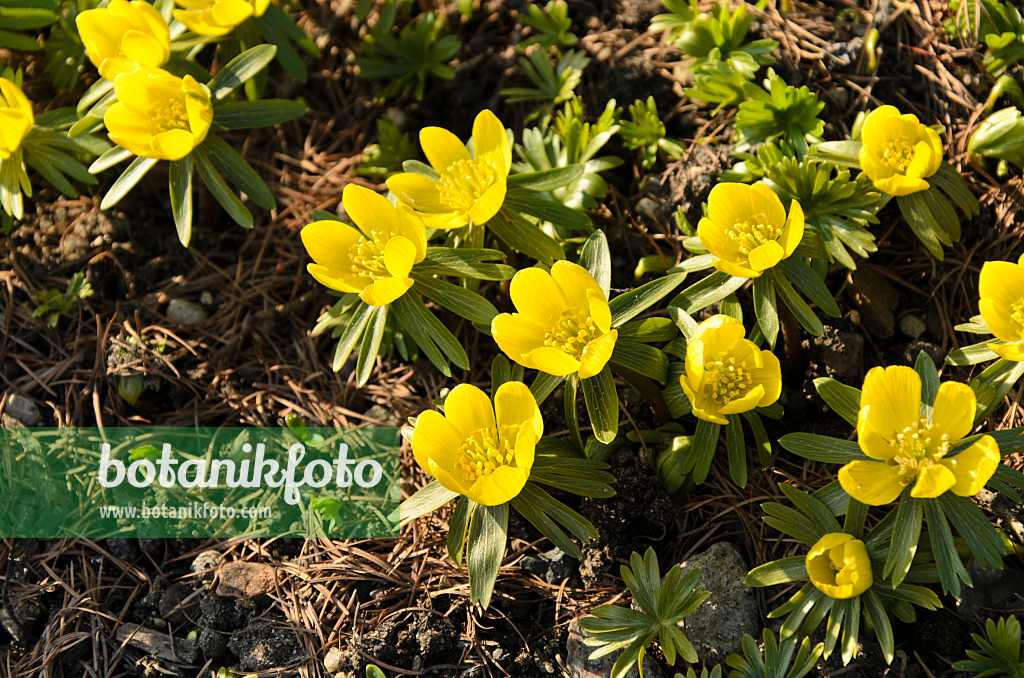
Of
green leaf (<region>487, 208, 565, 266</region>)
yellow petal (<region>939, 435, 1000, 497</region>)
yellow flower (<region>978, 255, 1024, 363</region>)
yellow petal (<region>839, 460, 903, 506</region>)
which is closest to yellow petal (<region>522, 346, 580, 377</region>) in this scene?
green leaf (<region>487, 208, 565, 266</region>)

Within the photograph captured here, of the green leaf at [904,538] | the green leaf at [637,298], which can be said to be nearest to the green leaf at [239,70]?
the green leaf at [637,298]

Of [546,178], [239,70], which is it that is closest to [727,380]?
[546,178]

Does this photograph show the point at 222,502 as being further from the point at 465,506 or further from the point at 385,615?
the point at 465,506

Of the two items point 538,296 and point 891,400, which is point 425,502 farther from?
point 891,400

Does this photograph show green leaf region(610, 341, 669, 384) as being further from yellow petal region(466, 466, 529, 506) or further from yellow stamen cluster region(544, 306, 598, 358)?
yellow petal region(466, 466, 529, 506)

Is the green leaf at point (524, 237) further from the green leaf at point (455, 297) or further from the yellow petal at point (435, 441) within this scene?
the yellow petal at point (435, 441)

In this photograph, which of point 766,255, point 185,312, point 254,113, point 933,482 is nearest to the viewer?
point 933,482

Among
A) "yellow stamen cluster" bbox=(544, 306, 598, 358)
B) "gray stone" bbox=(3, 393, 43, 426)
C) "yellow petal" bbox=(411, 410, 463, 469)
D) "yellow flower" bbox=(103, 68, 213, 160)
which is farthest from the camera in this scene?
"gray stone" bbox=(3, 393, 43, 426)
